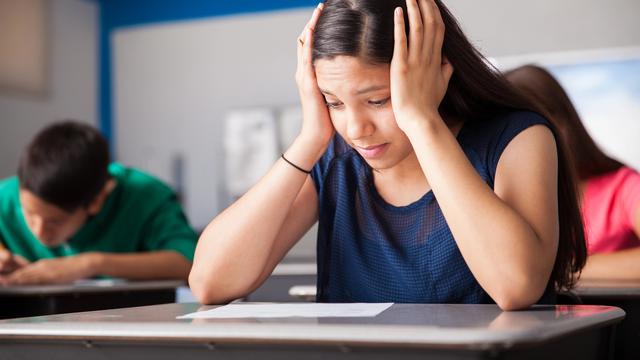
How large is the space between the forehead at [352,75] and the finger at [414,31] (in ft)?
0.15

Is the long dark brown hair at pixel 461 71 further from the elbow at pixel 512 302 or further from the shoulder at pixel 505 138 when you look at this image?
the elbow at pixel 512 302

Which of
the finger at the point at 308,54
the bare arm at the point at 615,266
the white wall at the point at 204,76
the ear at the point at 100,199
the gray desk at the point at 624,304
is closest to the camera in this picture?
the finger at the point at 308,54

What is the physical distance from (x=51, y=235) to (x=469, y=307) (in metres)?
1.67

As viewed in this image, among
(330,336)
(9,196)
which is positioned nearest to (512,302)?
(330,336)

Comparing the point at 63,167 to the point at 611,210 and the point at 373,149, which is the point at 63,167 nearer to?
the point at 373,149

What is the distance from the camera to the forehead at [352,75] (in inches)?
52.0

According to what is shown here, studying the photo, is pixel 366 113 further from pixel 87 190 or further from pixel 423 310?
pixel 87 190

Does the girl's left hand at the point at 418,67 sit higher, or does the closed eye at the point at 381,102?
the girl's left hand at the point at 418,67

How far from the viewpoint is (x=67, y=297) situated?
2023 mm

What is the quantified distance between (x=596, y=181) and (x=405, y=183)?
1.16 m

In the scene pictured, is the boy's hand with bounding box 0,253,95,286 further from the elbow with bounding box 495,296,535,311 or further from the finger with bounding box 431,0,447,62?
the elbow with bounding box 495,296,535,311

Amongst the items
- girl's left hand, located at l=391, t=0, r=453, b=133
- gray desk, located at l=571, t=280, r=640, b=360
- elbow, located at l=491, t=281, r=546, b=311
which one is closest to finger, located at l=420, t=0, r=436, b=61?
girl's left hand, located at l=391, t=0, r=453, b=133

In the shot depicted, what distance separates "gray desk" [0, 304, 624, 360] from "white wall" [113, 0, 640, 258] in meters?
3.74

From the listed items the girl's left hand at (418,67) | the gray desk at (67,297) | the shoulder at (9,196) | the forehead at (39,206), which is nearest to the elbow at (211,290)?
the girl's left hand at (418,67)
